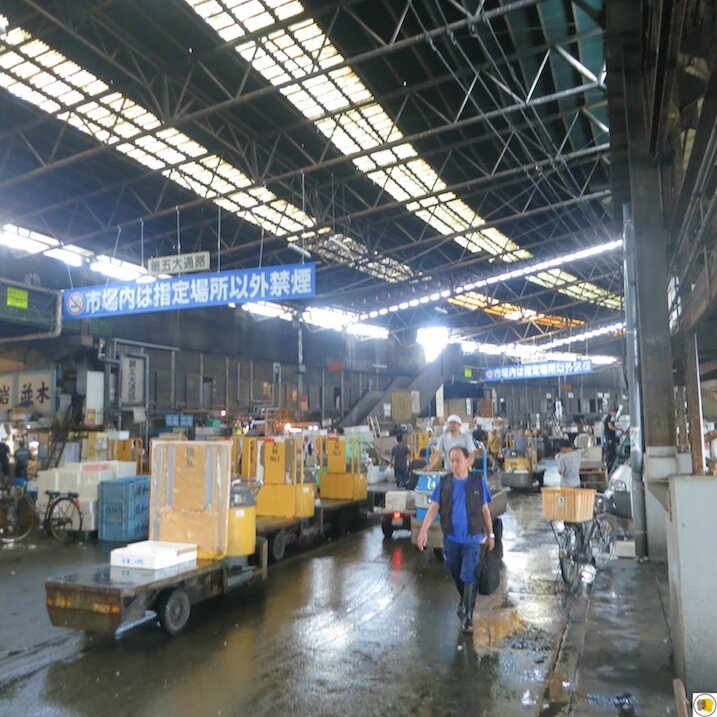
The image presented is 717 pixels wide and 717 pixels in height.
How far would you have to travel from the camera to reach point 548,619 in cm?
692

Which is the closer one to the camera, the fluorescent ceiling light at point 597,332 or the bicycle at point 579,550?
the bicycle at point 579,550

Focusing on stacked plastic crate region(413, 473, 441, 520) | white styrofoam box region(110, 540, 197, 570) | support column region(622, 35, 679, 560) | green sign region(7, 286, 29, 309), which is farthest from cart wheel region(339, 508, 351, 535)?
green sign region(7, 286, 29, 309)

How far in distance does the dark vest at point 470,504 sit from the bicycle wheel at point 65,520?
8849 mm

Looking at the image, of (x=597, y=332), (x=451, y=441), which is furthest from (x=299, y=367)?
(x=451, y=441)

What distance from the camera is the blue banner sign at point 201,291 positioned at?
433 inches

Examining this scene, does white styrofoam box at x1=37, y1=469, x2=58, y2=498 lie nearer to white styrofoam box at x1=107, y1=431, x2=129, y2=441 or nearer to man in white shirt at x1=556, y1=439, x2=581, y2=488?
white styrofoam box at x1=107, y1=431, x2=129, y2=441

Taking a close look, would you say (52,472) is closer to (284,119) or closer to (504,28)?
(284,119)

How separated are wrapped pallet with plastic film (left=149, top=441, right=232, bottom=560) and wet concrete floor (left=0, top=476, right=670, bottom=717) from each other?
36.2 inches

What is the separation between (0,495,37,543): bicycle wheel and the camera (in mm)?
13242

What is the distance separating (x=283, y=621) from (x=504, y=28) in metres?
10.4

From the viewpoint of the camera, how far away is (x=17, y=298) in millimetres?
16828

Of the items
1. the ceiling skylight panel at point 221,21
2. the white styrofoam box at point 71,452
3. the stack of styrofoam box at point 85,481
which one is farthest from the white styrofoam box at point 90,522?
the ceiling skylight panel at point 221,21

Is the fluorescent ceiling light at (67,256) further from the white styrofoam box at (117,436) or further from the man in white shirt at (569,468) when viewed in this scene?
the man in white shirt at (569,468)

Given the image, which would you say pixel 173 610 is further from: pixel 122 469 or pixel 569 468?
pixel 122 469
